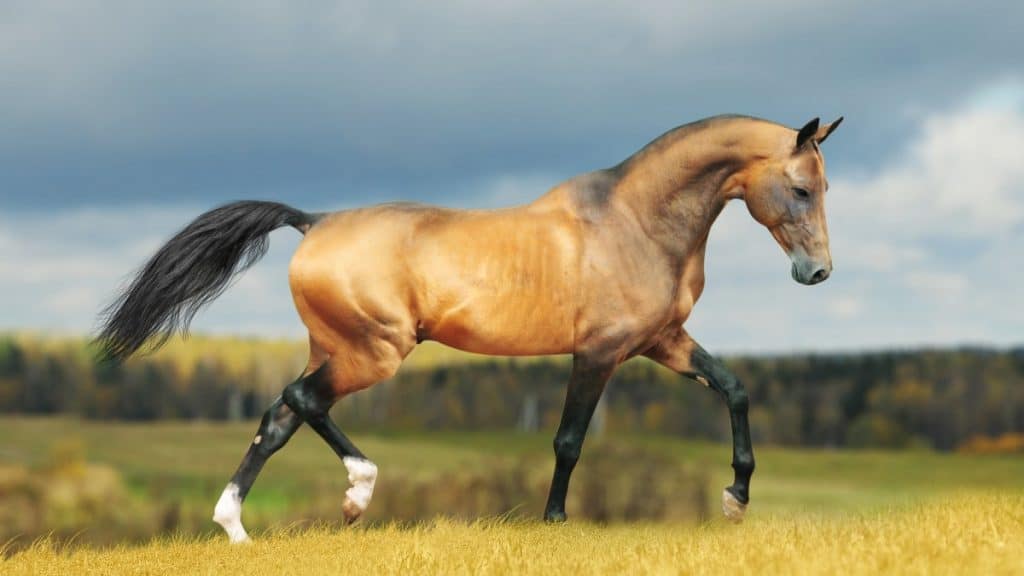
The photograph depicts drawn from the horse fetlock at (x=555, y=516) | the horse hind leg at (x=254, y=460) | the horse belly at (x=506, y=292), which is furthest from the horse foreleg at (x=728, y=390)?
the horse hind leg at (x=254, y=460)

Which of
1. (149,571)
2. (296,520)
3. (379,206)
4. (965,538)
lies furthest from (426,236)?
(965,538)

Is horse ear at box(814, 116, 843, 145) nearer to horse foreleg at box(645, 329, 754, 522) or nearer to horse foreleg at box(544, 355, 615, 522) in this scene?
horse foreleg at box(645, 329, 754, 522)

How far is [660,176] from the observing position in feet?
20.7

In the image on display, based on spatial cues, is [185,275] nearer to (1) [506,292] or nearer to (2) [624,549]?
(1) [506,292]

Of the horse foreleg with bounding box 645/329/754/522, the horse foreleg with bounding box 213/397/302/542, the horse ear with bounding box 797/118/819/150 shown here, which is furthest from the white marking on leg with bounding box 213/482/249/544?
the horse ear with bounding box 797/118/819/150

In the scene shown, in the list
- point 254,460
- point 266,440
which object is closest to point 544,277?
point 266,440

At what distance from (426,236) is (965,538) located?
3.26m

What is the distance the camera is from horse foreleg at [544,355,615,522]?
6.09 m

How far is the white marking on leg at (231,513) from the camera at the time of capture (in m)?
6.20

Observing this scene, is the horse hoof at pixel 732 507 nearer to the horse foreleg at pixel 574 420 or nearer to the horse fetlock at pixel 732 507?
the horse fetlock at pixel 732 507

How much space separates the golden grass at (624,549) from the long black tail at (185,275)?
1269mm

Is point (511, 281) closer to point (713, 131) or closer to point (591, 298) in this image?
point (591, 298)

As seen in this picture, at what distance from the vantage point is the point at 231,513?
620cm

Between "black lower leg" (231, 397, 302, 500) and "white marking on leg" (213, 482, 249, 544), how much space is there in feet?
0.11
